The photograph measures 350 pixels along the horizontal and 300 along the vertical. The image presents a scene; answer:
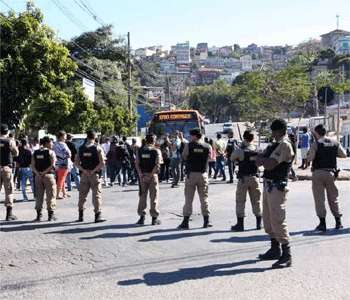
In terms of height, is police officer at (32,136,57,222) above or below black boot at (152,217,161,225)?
above

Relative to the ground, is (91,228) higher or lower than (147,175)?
lower

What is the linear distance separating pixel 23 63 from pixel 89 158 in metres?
10.9

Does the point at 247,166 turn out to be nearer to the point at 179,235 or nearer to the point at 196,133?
the point at 196,133

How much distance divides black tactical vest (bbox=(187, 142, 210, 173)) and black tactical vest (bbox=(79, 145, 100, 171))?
187 cm

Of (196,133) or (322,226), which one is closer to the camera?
(322,226)

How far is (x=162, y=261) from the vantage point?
8.05 meters

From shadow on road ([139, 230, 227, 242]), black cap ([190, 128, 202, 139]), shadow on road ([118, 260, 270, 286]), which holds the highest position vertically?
black cap ([190, 128, 202, 139])

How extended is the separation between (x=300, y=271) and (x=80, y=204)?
552cm

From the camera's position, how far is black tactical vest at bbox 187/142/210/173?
35.7 ft

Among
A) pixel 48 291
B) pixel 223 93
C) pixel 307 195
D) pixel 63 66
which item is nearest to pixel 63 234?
pixel 48 291

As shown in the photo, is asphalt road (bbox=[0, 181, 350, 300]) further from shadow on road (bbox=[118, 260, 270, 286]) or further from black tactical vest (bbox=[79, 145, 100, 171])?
black tactical vest (bbox=[79, 145, 100, 171])

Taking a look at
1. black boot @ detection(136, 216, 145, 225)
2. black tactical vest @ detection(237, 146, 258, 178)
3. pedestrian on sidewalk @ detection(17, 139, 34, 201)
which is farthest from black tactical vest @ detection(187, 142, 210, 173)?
pedestrian on sidewalk @ detection(17, 139, 34, 201)

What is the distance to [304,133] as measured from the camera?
24.4 meters

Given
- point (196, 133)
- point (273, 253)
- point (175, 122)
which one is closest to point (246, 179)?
point (196, 133)
